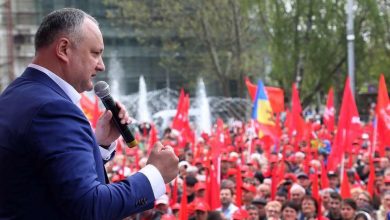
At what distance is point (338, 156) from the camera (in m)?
12.4

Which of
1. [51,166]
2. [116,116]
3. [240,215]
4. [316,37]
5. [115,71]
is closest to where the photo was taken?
[51,166]

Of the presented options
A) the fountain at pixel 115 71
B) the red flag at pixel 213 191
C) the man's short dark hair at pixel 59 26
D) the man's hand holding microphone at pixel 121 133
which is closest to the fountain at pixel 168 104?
the fountain at pixel 115 71

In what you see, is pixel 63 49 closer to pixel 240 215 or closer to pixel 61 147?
pixel 61 147

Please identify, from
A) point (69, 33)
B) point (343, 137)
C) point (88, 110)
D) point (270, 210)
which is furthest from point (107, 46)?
point (69, 33)

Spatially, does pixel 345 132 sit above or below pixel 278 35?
below

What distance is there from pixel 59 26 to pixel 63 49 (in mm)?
77

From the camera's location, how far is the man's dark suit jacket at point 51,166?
232 centimetres

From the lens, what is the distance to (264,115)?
1666 cm

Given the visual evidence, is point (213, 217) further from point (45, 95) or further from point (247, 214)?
point (45, 95)

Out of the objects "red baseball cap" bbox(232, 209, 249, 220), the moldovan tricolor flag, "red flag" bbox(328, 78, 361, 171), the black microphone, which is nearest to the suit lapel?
the black microphone

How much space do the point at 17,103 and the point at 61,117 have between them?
16 centimetres

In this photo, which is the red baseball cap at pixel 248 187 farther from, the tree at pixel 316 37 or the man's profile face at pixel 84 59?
the tree at pixel 316 37

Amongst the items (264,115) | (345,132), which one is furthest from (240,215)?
(264,115)

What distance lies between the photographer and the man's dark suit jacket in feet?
7.60
